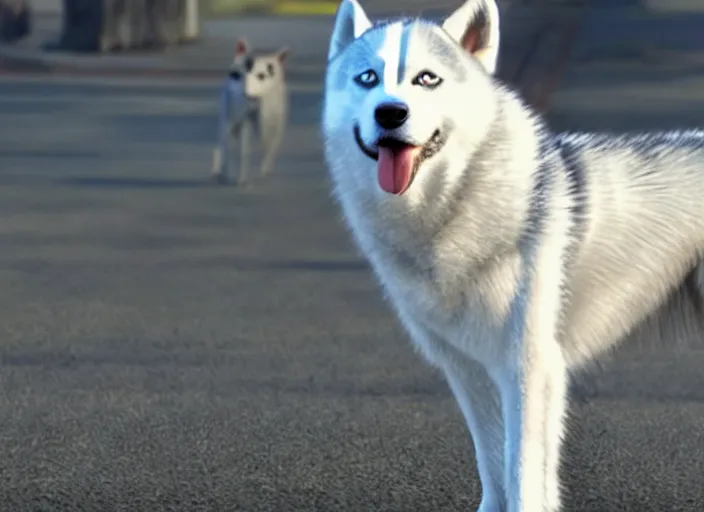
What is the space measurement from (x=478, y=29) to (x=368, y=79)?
1.32ft

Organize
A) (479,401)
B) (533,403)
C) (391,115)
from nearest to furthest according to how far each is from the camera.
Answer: (391,115) → (533,403) → (479,401)

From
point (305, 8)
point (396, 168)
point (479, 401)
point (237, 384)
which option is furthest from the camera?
point (305, 8)

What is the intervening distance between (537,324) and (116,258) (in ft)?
17.3

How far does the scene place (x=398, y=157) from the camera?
4203 mm

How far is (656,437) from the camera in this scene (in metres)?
5.81

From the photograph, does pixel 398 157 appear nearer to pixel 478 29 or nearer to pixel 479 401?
pixel 478 29

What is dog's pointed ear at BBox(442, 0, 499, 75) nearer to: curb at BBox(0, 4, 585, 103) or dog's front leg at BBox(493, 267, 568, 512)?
dog's front leg at BBox(493, 267, 568, 512)

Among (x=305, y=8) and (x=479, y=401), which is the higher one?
(x=479, y=401)

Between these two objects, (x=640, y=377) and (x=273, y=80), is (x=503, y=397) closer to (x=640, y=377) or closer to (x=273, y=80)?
(x=640, y=377)

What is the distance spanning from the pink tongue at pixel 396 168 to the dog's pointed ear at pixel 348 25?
1.39 ft

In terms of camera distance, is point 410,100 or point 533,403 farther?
point 533,403

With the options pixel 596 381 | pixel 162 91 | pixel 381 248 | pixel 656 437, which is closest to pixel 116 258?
pixel 596 381

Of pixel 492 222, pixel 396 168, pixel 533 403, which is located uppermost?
pixel 396 168

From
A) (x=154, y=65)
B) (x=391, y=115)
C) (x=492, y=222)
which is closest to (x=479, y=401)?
(x=492, y=222)
